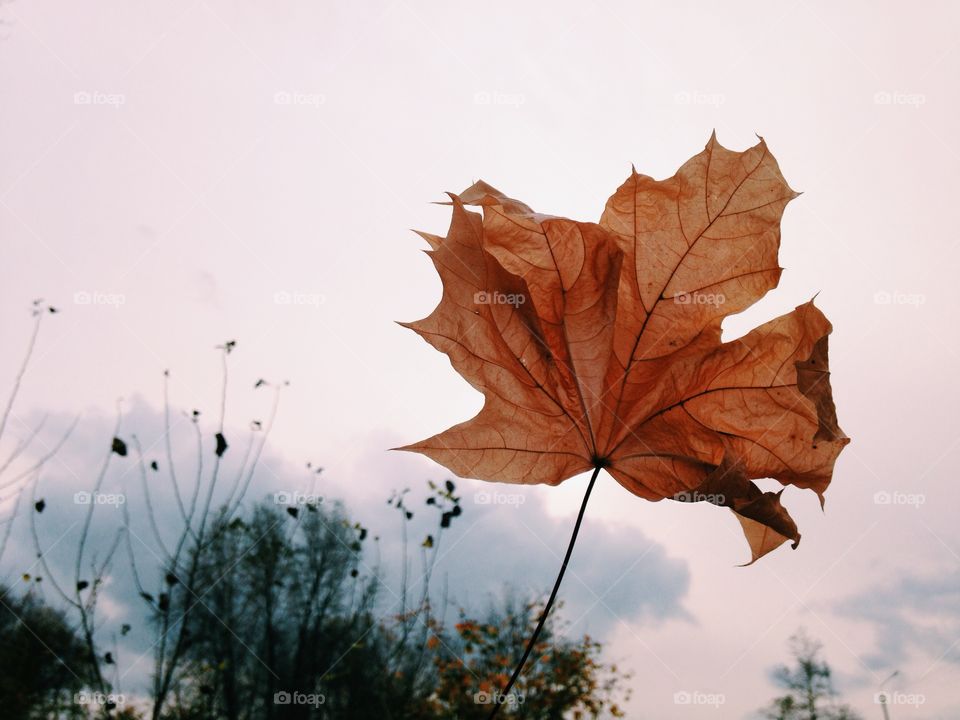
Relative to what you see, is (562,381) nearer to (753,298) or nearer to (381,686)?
(753,298)

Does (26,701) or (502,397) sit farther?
(26,701)

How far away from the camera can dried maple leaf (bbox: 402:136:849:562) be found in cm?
89

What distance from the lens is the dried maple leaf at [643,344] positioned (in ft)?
2.92

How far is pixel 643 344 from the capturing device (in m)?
0.98

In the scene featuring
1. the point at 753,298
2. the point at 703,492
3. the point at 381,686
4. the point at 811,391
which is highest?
the point at 753,298

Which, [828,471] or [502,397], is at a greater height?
[502,397]

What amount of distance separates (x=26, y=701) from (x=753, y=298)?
5.81m

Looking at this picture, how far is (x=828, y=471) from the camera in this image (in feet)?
2.99

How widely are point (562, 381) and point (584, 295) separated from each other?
0.49 ft

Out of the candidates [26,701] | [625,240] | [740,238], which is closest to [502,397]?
[625,240]

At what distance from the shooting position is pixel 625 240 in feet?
3.09

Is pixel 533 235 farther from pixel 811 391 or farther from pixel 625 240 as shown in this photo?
pixel 811 391

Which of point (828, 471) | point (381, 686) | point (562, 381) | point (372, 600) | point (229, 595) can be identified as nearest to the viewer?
point (828, 471)

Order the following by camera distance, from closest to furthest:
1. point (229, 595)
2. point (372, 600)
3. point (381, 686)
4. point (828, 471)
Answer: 1. point (828, 471)
2. point (229, 595)
3. point (372, 600)
4. point (381, 686)
